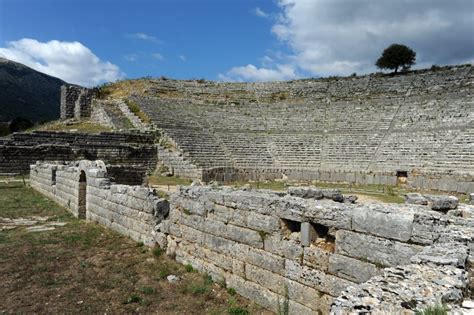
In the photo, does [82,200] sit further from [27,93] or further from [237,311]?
[27,93]

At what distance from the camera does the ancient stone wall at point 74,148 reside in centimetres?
2414

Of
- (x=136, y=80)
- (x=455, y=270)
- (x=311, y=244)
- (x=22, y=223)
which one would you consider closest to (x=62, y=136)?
(x=22, y=223)

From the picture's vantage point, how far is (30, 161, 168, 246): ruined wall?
893cm

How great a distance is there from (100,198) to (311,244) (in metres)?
7.89

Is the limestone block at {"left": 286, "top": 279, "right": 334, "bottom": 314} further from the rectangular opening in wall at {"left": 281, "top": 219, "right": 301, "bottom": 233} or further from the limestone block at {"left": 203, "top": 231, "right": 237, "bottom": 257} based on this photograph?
the limestone block at {"left": 203, "top": 231, "right": 237, "bottom": 257}

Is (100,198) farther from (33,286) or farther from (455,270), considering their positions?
(455,270)

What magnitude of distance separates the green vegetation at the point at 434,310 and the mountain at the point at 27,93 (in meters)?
81.8

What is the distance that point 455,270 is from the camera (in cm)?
330

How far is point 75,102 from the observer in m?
41.0

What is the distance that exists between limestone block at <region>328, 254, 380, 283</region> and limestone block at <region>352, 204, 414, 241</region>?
0.40 meters

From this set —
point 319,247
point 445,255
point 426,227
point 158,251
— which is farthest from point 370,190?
point 445,255

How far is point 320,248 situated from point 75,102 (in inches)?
1612

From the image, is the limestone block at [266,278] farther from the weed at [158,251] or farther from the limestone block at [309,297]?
the weed at [158,251]

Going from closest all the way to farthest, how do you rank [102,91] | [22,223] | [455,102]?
[22,223] → [455,102] → [102,91]
